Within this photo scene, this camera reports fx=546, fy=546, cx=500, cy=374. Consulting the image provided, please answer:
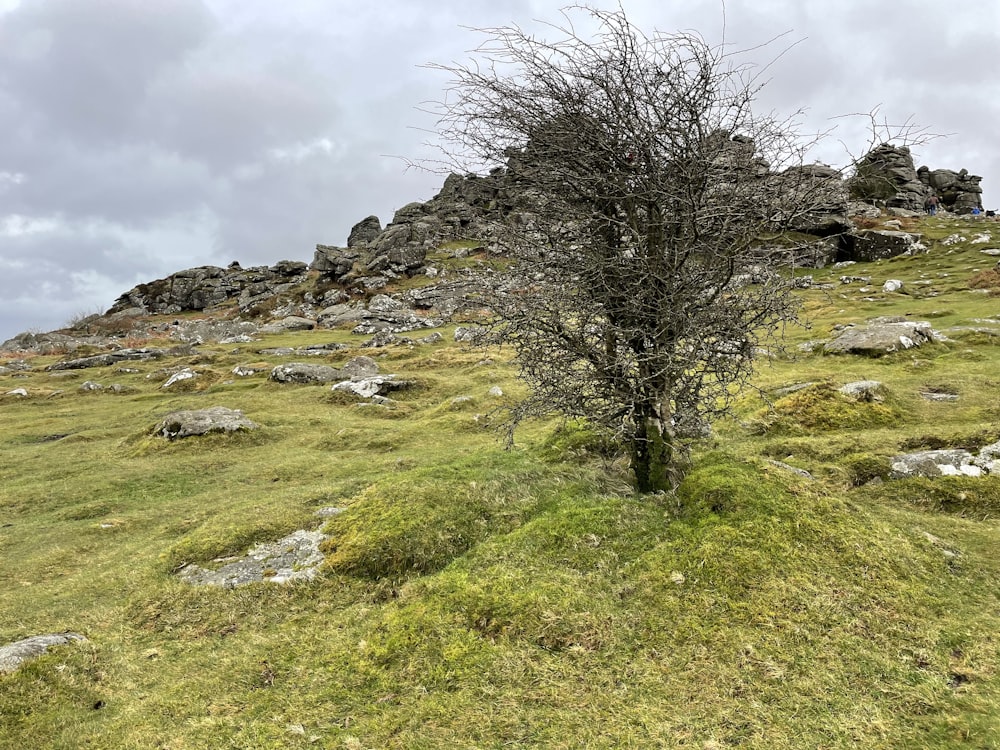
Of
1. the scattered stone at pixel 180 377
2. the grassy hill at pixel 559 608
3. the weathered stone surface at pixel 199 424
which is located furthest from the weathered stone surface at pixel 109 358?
the grassy hill at pixel 559 608

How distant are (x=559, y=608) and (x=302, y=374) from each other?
93.6 ft

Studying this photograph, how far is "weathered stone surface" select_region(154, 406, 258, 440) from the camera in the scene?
21.5 m

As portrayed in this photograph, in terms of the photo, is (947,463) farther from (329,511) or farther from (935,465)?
(329,511)

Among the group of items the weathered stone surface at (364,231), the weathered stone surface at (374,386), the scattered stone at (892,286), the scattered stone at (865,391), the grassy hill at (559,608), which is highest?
the weathered stone surface at (364,231)

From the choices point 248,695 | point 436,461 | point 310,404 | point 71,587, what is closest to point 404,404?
point 310,404

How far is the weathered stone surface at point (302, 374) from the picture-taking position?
3241 centimetres

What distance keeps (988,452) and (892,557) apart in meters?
4.96

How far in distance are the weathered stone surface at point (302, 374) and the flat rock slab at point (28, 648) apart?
25101 millimetres

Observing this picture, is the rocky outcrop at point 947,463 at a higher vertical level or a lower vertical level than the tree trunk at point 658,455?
lower

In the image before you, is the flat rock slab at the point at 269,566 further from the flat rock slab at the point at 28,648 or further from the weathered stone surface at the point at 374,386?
the weathered stone surface at the point at 374,386

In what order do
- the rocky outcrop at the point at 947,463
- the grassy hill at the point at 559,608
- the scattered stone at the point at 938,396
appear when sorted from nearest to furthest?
the grassy hill at the point at 559,608 < the rocky outcrop at the point at 947,463 < the scattered stone at the point at 938,396

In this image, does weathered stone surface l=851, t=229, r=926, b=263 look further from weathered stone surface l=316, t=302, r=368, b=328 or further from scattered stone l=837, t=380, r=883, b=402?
weathered stone surface l=316, t=302, r=368, b=328

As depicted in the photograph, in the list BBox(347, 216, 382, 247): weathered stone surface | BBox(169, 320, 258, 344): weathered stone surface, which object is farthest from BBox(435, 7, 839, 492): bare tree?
BBox(347, 216, 382, 247): weathered stone surface

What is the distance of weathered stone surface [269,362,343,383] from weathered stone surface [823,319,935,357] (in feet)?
85.6
